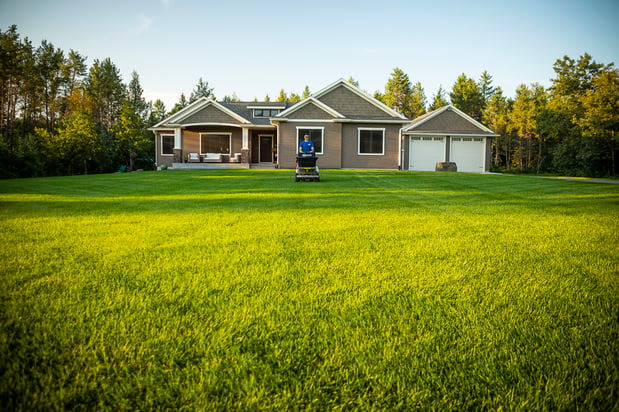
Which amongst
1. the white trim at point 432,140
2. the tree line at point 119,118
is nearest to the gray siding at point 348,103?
the white trim at point 432,140

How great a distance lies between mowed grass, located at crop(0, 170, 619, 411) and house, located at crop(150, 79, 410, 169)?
18.9m

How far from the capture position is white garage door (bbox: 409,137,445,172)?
2541 cm

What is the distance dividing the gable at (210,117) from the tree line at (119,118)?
751 cm

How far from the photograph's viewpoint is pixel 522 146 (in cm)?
4438

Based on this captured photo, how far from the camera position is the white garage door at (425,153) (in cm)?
2541

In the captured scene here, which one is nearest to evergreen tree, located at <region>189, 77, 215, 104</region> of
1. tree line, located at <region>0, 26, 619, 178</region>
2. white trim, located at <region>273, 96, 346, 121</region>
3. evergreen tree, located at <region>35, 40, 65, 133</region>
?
tree line, located at <region>0, 26, 619, 178</region>

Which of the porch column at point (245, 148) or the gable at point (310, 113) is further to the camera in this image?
the porch column at point (245, 148)

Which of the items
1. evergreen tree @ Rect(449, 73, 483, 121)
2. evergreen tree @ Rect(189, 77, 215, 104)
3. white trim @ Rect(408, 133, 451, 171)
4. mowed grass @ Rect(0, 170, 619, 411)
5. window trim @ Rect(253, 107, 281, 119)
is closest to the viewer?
mowed grass @ Rect(0, 170, 619, 411)

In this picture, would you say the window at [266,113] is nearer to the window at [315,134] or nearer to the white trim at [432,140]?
the window at [315,134]

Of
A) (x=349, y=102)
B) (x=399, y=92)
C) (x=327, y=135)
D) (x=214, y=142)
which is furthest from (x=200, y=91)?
(x=327, y=135)

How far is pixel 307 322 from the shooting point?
1.74 m

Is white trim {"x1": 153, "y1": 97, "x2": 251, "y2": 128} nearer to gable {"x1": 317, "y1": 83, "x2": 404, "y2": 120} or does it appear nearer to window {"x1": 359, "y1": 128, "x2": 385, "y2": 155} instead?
gable {"x1": 317, "y1": 83, "x2": 404, "y2": 120}

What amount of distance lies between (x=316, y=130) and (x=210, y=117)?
7986mm

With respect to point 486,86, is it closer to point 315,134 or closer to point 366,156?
point 366,156
